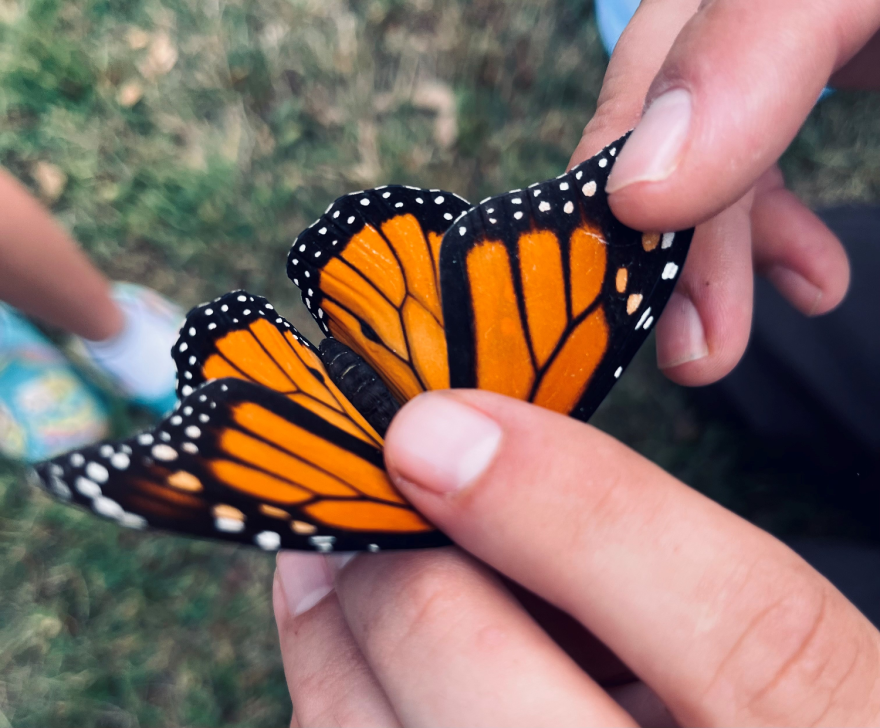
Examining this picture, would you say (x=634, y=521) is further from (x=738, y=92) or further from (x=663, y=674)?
(x=738, y=92)

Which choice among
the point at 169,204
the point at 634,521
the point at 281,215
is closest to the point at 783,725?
the point at 634,521

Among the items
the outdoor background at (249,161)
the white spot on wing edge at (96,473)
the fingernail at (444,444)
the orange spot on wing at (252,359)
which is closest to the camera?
the white spot on wing edge at (96,473)

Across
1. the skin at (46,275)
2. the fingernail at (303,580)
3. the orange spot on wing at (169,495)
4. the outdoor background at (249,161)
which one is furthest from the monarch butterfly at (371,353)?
the outdoor background at (249,161)

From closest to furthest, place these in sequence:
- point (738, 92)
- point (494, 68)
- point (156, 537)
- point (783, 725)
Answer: point (783, 725)
point (738, 92)
point (156, 537)
point (494, 68)

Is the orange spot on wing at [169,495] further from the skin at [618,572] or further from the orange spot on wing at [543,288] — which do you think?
the orange spot on wing at [543,288]

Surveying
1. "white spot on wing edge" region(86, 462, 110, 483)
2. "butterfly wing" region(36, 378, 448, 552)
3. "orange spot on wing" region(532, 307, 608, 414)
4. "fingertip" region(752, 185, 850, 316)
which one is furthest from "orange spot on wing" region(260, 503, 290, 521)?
"fingertip" region(752, 185, 850, 316)

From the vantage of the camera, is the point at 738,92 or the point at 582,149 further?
the point at 582,149

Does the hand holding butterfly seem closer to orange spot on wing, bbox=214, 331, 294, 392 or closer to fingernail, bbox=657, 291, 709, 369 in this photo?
fingernail, bbox=657, 291, 709, 369
